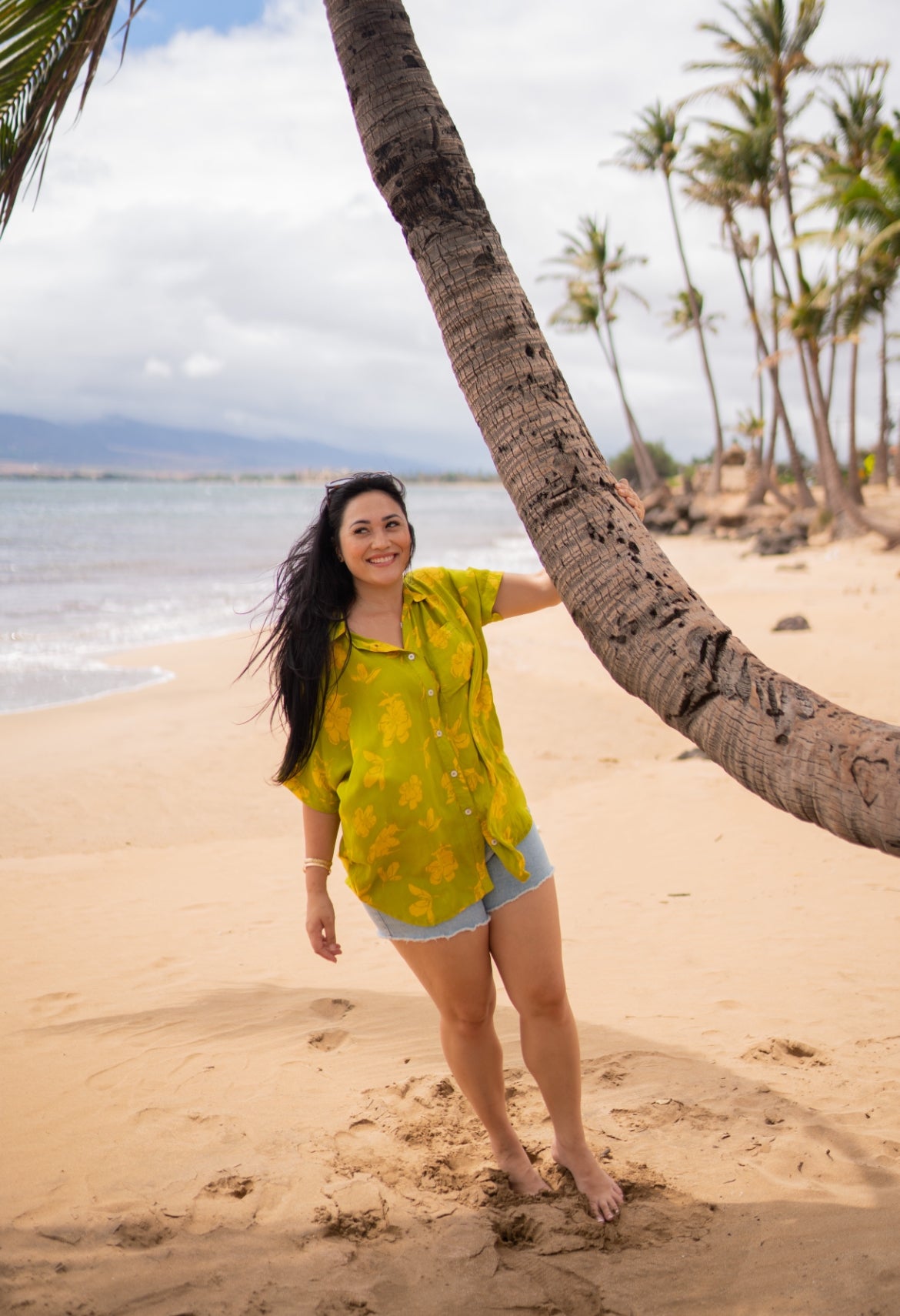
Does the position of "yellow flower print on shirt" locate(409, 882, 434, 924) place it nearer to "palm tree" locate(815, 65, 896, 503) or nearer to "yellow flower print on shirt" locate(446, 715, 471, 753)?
"yellow flower print on shirt" locate(446, 715, 471, 753)

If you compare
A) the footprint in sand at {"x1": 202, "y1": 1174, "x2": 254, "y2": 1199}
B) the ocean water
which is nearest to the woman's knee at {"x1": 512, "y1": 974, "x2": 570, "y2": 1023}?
the footprint in sand at {"x1": 202, "y1": 1174, "x2": 254, "y2": 1199}

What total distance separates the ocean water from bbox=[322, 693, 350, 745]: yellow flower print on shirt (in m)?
1.75

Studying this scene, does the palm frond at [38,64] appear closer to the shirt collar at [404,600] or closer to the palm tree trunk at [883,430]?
the shirt collar at [404,600]

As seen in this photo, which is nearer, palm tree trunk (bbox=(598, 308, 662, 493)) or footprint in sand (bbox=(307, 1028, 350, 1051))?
footprint in sand (bbox=(307, 1028, 350, 1051))

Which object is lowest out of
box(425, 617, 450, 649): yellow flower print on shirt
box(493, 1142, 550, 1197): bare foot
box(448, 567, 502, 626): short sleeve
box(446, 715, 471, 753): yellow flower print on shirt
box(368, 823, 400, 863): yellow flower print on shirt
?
box(493, 1142, 550, 1197): bare foot

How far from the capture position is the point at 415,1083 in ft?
12.2

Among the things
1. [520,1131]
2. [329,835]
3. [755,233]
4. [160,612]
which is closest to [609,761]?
[520,1131]

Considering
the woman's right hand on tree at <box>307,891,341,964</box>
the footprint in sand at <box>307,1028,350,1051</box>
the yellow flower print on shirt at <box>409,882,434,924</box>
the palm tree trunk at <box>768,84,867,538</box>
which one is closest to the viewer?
the yellow flower print on shirt at <box>409,882,434,924</box>

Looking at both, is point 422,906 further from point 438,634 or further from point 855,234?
point 855,234

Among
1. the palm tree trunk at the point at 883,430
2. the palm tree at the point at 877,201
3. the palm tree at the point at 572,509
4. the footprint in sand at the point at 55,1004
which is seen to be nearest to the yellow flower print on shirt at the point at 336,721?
the palm tree at the point at 572,509

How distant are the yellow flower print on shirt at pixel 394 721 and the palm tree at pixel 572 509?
1.78ft

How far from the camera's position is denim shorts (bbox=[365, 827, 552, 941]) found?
8.55 feet

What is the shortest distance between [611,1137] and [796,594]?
14.8 m

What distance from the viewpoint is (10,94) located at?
389 cm
